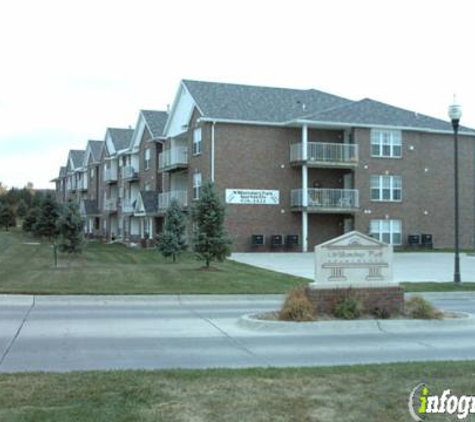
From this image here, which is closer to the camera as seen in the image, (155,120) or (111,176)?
(155,120)

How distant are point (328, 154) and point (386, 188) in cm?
463

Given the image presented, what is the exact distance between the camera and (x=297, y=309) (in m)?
12.4

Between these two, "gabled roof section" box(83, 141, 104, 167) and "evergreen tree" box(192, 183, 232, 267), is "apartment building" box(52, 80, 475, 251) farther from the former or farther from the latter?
"gabled roof section" box(83, 141, 104, 167)

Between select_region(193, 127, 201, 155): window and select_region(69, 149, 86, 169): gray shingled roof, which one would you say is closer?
select_region(193, 127, 201, 155): window

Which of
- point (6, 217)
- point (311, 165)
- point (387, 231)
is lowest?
point (387, 231)

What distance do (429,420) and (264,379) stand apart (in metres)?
2.03

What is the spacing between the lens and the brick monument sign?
12.8m

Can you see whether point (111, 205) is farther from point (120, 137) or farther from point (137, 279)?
point (137, 279)

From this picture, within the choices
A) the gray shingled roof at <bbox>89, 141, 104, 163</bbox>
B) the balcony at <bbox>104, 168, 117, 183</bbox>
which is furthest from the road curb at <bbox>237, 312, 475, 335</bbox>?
the gray shingled roof at <bbox>89, 141, 104, 163</bbox>

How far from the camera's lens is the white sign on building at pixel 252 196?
39.8 m

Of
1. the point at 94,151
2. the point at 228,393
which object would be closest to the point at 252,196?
the point at 228,393

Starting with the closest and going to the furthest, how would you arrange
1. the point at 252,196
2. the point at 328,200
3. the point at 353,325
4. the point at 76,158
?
1. the point at 353,325
2. the point at 252,196
3. the point at 328,200
4. the point at 76,158

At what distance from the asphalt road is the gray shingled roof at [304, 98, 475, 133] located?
1077 inches

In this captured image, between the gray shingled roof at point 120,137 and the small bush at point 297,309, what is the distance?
5213 cm
